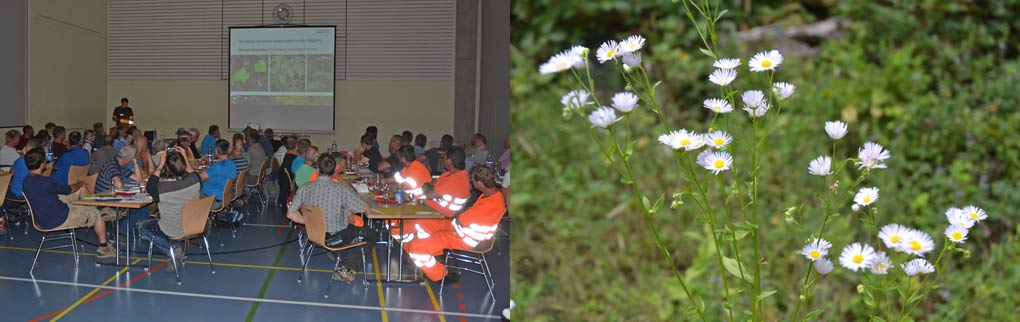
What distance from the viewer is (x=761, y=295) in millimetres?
1181

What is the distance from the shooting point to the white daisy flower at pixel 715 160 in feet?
3.54

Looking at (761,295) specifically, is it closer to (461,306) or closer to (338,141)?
(461,306)

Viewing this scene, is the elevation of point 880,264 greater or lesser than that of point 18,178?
greater

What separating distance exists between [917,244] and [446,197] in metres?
4.14

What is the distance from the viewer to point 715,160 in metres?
1.10

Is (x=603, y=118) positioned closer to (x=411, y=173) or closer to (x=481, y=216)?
(x=481, y=216)

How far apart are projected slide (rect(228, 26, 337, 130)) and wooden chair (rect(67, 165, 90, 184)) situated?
6.93 meters

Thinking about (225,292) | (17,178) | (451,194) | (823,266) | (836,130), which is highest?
(836,130)

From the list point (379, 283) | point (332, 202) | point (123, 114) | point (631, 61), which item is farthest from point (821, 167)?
point (123, 114)

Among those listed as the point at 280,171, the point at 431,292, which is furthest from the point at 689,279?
the point at 280,171

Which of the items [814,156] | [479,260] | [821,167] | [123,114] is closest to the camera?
[821,167]

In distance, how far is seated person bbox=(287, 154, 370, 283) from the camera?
511 centimetres

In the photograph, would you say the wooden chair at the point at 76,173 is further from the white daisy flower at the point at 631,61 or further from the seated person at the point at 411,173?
the white daisy flower at the point at 631,61

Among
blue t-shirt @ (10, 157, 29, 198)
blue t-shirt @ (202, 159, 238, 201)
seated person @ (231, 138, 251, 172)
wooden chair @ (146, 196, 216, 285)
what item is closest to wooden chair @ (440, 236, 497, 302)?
wooden chair @ (146, 196, 216, 285)
